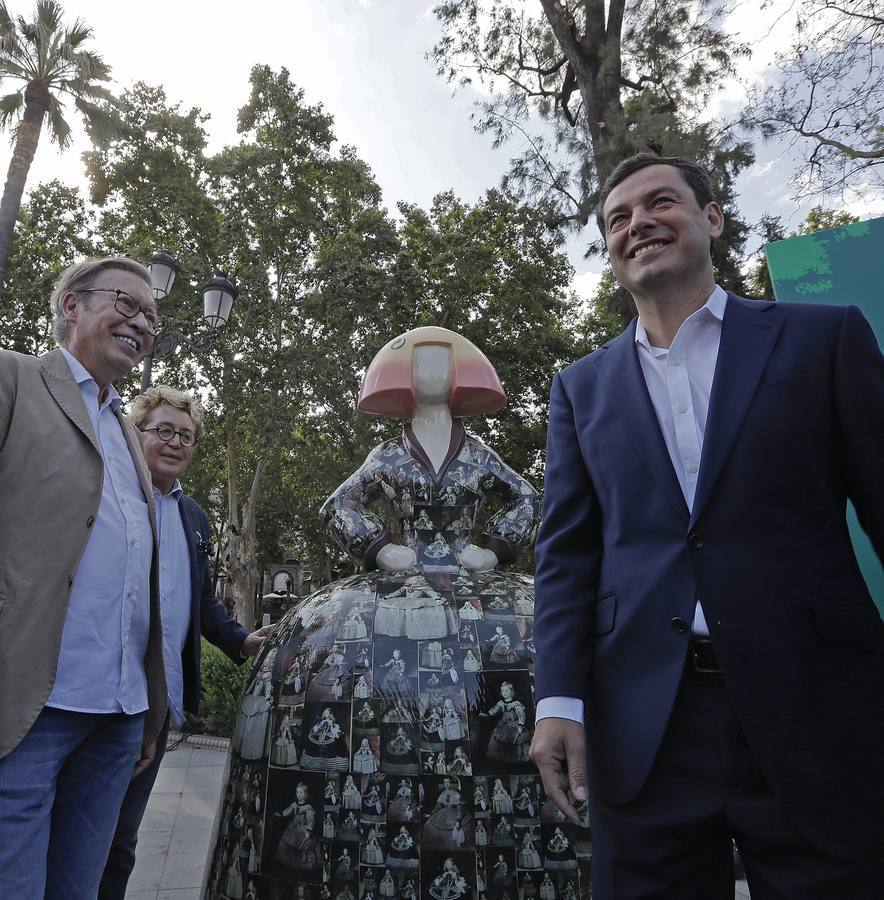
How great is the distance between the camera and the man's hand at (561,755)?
4.04 ft

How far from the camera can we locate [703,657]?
3.82ft

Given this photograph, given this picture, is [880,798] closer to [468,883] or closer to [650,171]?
[468,883]

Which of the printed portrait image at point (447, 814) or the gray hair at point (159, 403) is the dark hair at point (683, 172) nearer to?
the printed portrait image at point (447, 814)

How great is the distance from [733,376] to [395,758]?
47.4 inches

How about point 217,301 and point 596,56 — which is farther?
point 596,56

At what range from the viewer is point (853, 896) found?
1.01 meters

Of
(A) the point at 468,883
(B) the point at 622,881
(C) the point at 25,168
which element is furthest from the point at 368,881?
(C) the point at 25,168

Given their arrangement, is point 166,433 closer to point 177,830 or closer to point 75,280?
point 75,280

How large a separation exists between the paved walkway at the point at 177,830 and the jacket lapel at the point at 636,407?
3130 millimetres

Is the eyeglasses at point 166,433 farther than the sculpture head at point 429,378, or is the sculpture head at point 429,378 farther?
the sculpture head at point 429,378

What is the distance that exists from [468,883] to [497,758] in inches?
11.1

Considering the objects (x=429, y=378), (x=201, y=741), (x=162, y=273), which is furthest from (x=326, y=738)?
(x=162, y=273)

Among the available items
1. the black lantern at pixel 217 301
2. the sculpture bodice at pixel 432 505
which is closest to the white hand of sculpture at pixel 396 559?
the sculpture bodice at pixel 432 505

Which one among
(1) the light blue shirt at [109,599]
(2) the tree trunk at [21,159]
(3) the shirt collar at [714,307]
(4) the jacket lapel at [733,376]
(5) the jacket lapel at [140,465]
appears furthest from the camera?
(2) the tree trunk at [21,159]
